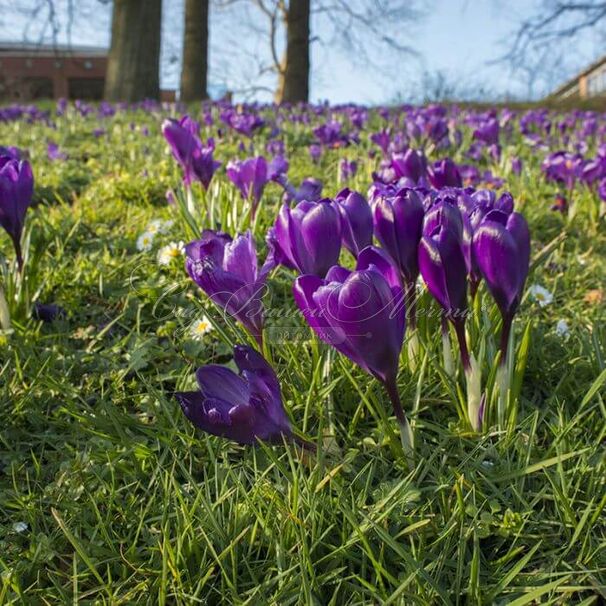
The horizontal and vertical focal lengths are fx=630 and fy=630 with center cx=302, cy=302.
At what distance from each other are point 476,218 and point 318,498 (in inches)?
27.9

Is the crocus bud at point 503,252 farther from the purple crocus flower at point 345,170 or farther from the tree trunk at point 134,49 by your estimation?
the tree trunk at point 134,49

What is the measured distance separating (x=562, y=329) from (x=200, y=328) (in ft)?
4.37

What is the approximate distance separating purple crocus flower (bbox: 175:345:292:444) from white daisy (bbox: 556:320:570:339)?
1.29 metres

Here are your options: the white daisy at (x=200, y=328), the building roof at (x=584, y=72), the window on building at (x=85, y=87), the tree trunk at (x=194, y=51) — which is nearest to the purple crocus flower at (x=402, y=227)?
the white daisy at (x=200, y=328)

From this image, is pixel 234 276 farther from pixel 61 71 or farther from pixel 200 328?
pixel 61 71

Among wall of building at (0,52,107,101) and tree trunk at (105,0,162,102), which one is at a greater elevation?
wall of building at (0,52,107,101)

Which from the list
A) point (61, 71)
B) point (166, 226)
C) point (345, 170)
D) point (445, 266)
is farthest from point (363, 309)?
point (61, 71)

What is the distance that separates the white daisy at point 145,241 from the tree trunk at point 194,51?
1421cm


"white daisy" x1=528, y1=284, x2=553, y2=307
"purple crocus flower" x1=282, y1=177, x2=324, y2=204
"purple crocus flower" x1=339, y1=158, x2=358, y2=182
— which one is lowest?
"white daisy" x1=528, y1=284, x2=553, y2=307

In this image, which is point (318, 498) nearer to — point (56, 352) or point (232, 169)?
point (56, 352)

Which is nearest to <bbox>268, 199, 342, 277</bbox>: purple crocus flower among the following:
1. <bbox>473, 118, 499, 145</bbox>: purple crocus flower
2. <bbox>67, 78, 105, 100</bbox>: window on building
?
<bbox>473, 118, 499, 145</bbox>: purple crocus flower

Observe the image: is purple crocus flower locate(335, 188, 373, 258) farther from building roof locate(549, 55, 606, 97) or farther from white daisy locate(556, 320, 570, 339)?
building roof locate(549, 55, 606, 97)

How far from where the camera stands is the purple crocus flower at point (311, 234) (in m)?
1.46

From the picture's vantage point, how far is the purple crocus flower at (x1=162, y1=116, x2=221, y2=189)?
8.76 feet
